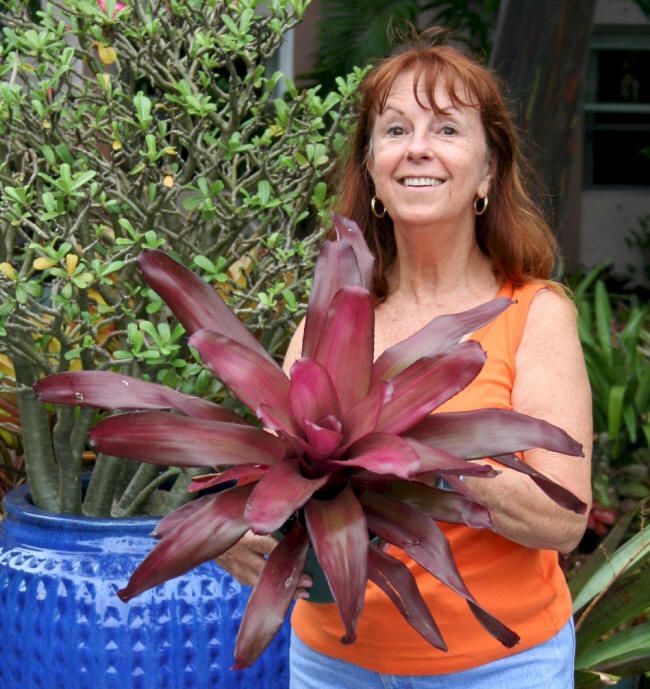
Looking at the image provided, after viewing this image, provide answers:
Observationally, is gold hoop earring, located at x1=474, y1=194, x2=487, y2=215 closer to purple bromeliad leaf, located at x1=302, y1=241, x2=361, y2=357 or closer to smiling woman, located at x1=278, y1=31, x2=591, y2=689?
smiling woman, located at x1=278, y1=31, x2=591, y2=689

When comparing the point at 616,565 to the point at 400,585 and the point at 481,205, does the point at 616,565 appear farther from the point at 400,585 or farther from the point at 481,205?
the point at 400,585

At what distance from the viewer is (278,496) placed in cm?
152

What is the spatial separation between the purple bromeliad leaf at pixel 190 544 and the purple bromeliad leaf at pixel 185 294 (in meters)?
0.27

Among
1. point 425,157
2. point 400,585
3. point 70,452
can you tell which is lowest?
point 70,452

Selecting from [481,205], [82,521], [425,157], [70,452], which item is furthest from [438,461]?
[70,452]

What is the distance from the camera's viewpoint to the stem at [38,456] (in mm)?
3369

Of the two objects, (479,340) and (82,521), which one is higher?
(479,340)

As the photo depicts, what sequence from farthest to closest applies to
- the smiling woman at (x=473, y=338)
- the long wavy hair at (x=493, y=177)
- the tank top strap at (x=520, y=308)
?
the long wavy hair at (x=493, y=177), the tank top strap at (x=520, y=308), the smiling woman at (x=473, y=338)

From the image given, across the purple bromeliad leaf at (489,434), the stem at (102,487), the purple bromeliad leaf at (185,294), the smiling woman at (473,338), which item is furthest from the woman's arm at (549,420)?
the stem at (102,487)

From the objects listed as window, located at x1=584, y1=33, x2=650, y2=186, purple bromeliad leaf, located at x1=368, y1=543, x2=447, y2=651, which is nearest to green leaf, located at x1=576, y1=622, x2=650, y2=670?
purple bromeliad leaf, located at x1=368, y1=543, x2=447, y2=651

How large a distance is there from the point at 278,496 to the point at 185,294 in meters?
0.38

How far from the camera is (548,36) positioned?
4066 millimetres

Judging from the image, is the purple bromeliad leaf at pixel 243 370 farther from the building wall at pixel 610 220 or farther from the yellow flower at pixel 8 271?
the building wall at pixel 610 220

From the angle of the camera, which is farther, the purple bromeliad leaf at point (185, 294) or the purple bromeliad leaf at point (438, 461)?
the purple bromeliad leaf at point (185, 294)
